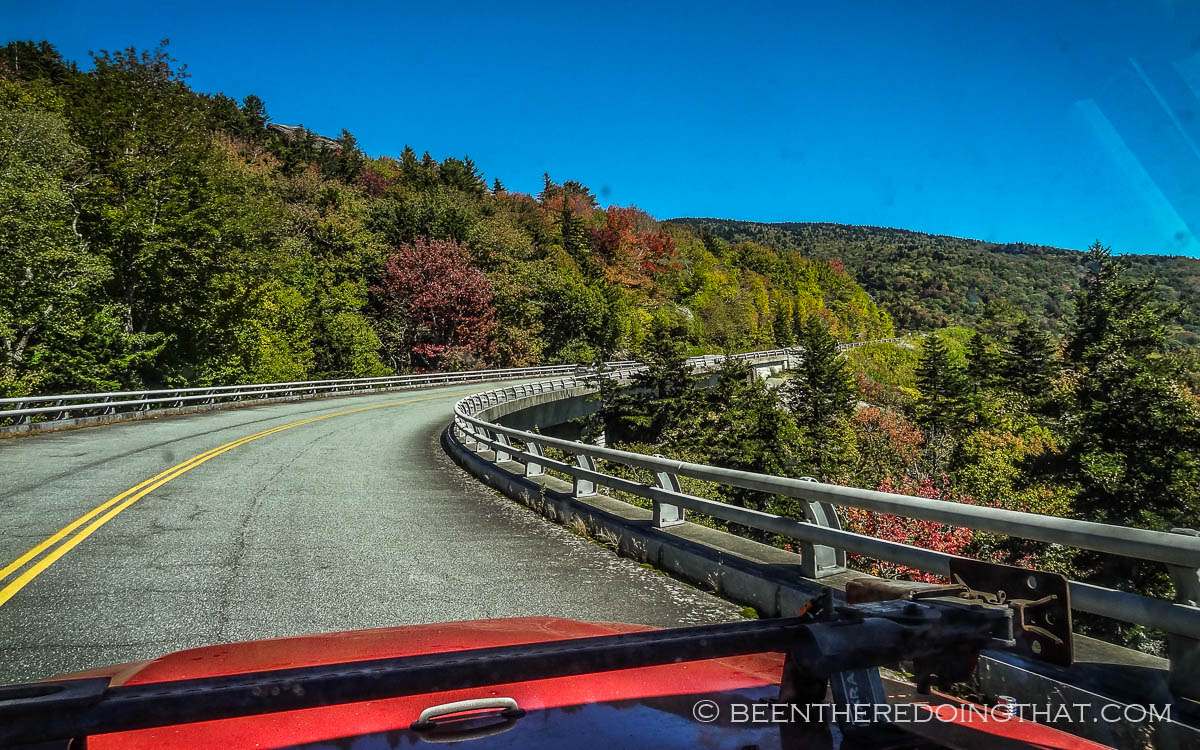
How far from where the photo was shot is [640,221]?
366 ft

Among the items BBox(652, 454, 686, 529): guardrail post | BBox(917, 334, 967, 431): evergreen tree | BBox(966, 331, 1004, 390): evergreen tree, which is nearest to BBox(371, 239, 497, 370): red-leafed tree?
BBox(917, 334, 967, 431): evergreen tree

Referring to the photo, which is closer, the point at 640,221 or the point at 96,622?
the point at 96,622

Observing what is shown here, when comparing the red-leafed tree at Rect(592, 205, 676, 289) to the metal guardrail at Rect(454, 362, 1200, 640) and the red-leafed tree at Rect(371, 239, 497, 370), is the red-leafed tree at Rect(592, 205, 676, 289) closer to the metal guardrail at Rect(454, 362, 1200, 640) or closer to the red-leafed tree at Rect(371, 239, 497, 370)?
the red-leafed tree at Rect(371, 239, 497, 370)

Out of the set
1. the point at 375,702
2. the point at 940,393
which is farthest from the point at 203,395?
the point at 940,393

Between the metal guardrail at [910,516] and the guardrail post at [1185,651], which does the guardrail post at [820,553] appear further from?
the guardrail post at [1185,651]

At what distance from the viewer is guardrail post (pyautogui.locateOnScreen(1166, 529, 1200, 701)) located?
2.48 metres

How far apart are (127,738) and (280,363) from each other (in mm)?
43893

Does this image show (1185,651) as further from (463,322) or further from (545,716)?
(463,322)

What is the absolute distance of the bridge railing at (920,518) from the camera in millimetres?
2549

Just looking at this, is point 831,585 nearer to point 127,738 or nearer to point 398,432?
point 127,738

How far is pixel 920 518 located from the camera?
3682mm

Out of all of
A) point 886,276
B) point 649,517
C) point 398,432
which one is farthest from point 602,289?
point 886,276

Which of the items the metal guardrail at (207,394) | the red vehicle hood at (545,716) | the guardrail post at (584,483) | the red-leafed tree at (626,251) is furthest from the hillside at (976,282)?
the red vehicle hood at (545,716)

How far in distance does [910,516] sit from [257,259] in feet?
130
